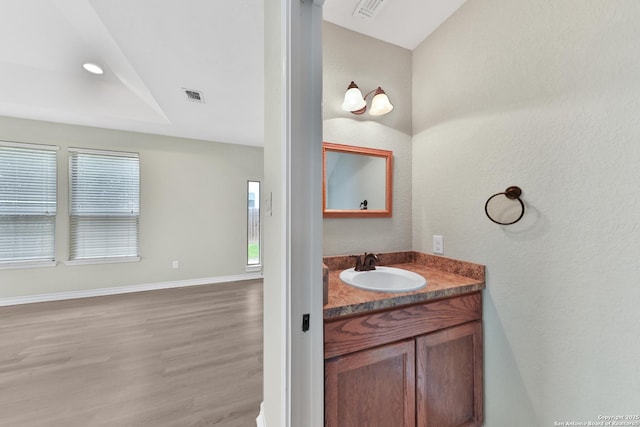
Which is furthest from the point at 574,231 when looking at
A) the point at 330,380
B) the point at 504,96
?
the point at 330,380

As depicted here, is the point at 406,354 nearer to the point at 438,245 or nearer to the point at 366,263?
the point at 366,263

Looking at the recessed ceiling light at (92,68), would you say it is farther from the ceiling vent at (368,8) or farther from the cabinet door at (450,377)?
the cabinet door at (450,377)

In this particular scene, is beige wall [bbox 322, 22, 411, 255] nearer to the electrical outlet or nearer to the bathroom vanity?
the electrical outlet

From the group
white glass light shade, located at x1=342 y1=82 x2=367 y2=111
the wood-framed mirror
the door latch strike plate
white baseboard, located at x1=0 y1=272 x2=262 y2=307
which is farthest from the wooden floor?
white glass light shade, located at x1=342 y1=82 x2=367 y2=111

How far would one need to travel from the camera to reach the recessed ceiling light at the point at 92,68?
237cm

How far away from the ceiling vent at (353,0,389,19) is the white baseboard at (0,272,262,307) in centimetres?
395

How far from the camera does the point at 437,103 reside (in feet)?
4.84

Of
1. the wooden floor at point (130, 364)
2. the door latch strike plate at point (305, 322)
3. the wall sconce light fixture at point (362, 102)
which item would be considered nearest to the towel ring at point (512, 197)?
the wall sconce light fixture at point (362, 102)

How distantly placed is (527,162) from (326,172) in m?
1.00

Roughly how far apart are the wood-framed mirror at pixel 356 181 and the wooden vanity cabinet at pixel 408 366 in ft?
2.22

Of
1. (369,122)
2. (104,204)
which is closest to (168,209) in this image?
(104,204)

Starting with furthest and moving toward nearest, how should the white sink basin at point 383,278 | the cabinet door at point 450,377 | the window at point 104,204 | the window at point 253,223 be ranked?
the window at point 253,223 → the window at point 104,204 → the white sink basin at point 383,278 → the cabinet door at point 450,377

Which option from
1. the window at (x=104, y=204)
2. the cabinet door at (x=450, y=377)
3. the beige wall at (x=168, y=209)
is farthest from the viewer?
the window at (x=104, y=204)

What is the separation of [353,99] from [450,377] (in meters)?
1.60
